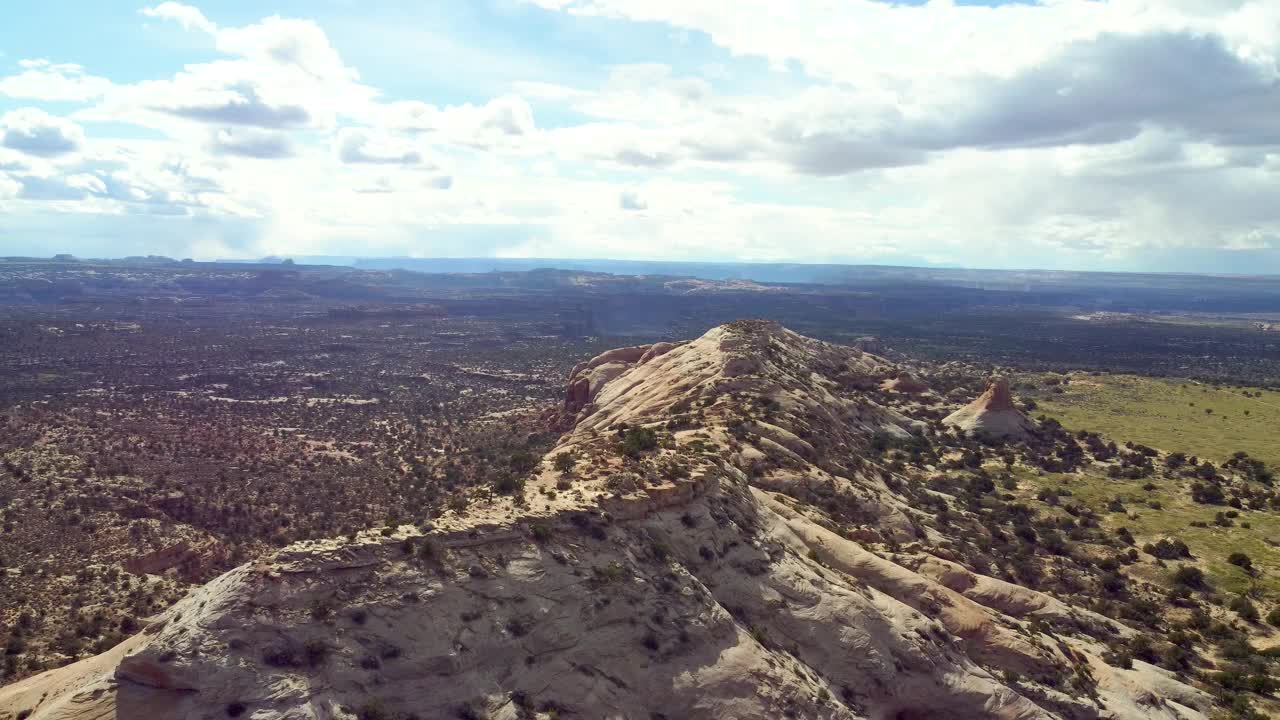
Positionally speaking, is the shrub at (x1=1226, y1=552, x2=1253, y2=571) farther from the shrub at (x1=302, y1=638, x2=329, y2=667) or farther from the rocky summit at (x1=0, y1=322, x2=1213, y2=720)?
the shrub at (x1=302, y1=638, x2=329, y2=667)

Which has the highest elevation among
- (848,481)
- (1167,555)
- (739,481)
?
(739,481)

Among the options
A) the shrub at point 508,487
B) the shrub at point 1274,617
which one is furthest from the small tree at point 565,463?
the shrub at point 1274,617

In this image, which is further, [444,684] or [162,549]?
[162,549]

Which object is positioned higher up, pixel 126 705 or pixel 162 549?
pixel 126 705

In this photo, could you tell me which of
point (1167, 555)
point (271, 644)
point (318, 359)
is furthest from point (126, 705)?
point (318, 359)

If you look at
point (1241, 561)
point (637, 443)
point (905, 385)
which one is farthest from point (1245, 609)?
point (905, 385)

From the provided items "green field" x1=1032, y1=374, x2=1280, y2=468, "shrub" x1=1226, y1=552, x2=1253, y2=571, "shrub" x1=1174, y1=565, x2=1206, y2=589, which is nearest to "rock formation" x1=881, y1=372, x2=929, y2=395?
"green field" x1=1032, y1=374, x2=1280, y2=468

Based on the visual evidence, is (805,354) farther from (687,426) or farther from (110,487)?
(110,487)
